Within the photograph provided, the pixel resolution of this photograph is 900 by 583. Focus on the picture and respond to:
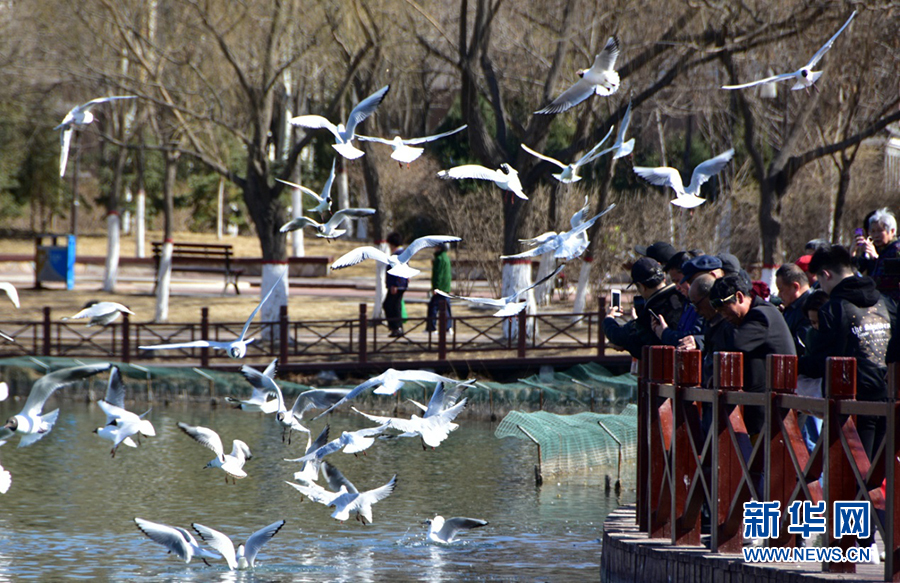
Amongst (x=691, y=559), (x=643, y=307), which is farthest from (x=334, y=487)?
(x=691, y=559)

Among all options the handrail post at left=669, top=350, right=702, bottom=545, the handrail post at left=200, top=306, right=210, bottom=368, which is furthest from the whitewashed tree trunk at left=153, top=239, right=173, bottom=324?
Answer: the handrail post at left=669, top=350, right=702, bottom=545

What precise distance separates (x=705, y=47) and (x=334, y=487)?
1112 centimetres

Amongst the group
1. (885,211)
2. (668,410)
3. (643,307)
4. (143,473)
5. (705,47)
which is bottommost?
(143,473)

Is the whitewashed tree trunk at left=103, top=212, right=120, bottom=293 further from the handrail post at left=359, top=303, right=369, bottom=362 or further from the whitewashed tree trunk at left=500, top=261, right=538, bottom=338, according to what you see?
the handrail post at left=359, top=303, right=369, bottom=362

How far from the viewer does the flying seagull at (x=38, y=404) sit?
7.58m

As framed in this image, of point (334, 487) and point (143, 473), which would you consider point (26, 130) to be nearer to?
point (143, 473)

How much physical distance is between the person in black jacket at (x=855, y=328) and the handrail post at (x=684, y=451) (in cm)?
62

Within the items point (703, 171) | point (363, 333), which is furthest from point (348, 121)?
point (363, 333)

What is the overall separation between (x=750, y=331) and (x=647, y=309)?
4.00 feet

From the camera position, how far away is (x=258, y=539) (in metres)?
8.11

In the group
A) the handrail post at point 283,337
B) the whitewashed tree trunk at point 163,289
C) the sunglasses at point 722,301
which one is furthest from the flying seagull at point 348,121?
the whitewashed tree trunk at point 163,289

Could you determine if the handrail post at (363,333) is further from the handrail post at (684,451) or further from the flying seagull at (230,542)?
the handrail post at (684,451)

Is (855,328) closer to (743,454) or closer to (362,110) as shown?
(743,454)

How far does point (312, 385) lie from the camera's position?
1706 cm
